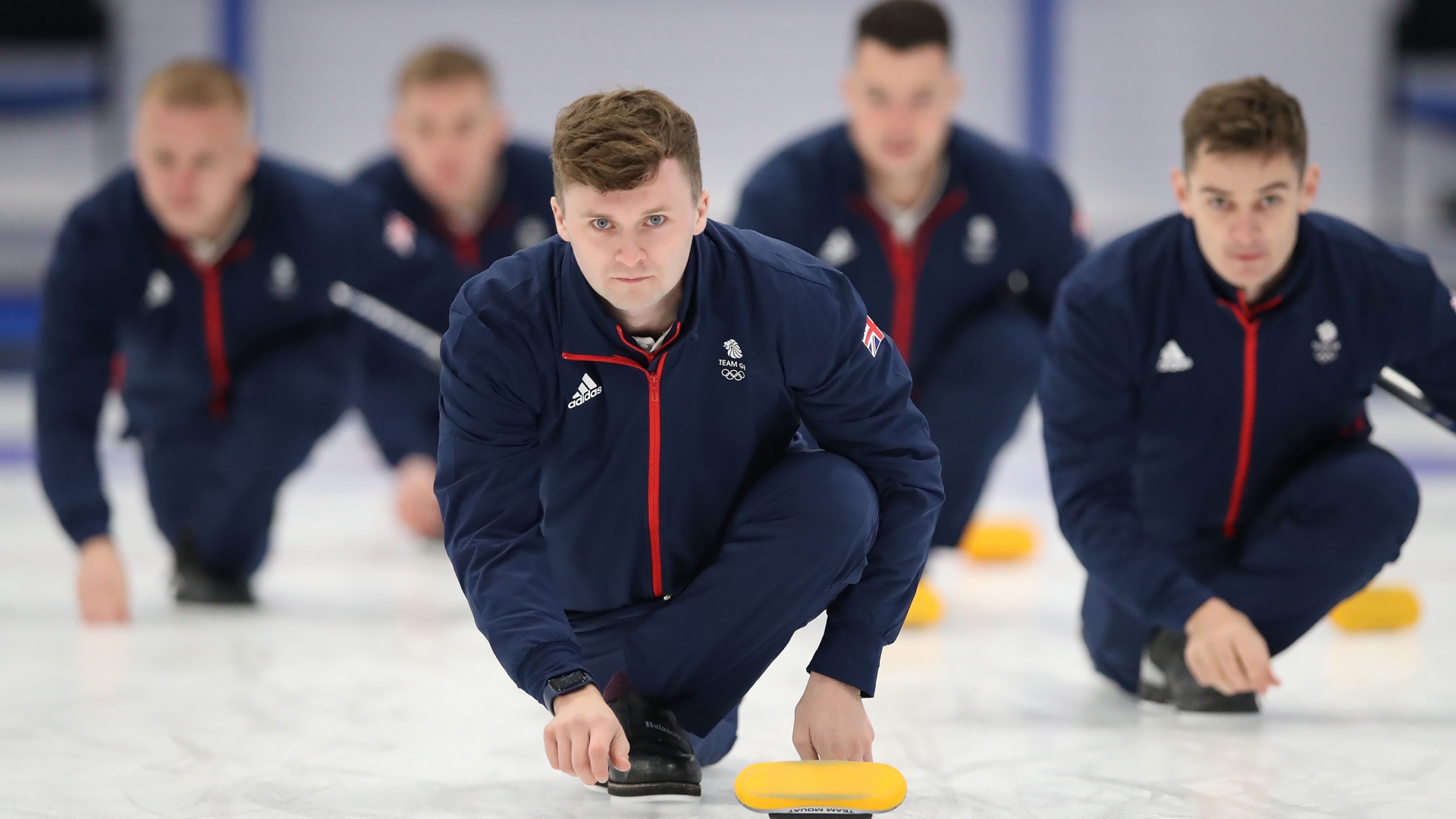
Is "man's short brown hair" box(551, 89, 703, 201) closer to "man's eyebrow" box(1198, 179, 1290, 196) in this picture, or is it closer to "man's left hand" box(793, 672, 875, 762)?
"man's left hand" box(793, 672, 875, 762)

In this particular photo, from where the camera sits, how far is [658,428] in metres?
1.94

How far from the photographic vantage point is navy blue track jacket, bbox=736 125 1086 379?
3375mm

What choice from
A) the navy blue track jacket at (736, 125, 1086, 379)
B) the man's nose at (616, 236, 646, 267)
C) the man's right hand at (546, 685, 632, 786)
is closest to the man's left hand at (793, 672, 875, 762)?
the man's right hand at (546, 685, 632, 786)

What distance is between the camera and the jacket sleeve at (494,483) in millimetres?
1768

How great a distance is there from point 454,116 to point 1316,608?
2585 mm

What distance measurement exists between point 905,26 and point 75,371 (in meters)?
1.81

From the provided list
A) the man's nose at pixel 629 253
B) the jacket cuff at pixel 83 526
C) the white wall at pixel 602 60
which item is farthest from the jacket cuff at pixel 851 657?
the white wall at pixel 602 60

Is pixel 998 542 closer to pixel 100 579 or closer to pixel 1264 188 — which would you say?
pixel 1264 188

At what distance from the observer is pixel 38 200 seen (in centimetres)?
870

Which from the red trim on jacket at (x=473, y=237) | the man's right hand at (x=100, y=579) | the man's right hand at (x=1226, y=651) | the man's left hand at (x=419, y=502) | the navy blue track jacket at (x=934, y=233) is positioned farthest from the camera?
the red trim on jacket at (x=473, y=237)

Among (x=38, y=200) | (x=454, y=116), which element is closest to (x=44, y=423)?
(x=454, y=116)

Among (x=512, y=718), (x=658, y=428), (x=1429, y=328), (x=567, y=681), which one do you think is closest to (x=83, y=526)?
(x=512, y=718)

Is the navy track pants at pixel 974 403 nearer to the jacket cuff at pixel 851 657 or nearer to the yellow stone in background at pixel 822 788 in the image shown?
the jacket cuff at pixel 851 657

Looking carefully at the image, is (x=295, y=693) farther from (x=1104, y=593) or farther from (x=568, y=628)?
(x=1104, y=593)
